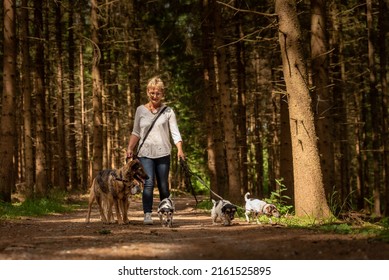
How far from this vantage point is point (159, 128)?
29.5 ft

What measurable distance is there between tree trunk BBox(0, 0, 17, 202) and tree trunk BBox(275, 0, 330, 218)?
912 centimetres

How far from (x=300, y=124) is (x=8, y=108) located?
9537 mm

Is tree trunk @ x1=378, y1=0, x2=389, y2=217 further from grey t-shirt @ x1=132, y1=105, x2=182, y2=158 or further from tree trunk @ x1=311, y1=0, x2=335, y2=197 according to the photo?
grey t-shirt @ x1=132, y1=105, x2=182, y2=158

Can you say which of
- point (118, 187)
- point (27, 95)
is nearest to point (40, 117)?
point (27, 95)

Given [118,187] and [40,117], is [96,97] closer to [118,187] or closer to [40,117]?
[40,117]

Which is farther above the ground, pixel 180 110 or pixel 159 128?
pixel 180 110

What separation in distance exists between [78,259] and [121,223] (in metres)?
4.55

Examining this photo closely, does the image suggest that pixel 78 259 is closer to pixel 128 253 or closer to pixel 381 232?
pixel 128 253

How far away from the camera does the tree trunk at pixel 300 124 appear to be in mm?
8953

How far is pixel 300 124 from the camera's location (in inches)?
355

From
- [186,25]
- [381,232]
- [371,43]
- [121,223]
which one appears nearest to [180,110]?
[186,25]

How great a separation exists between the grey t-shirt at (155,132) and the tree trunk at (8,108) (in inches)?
275

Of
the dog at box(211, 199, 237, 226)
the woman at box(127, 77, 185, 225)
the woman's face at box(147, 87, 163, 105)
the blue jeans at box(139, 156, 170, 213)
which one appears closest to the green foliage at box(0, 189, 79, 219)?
the blue jeans at box(139, 156, 170, 213)
